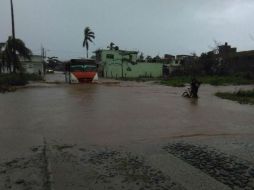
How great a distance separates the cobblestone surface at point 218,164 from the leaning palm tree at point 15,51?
39592mm

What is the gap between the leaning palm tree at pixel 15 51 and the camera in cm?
4619

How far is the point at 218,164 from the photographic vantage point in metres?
7.41

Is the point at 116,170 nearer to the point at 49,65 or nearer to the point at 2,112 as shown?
the point at 2,112

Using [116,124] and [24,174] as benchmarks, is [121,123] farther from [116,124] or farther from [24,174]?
[24,174]

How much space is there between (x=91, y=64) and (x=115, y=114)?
2798 centimetres

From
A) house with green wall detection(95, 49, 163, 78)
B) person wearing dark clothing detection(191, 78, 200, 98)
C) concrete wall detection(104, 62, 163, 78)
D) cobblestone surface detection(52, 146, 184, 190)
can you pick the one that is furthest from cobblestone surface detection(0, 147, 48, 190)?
concrete wall detection(104, 62, 163, 78)

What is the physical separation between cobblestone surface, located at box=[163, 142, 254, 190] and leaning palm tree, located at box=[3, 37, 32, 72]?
39.6 metres

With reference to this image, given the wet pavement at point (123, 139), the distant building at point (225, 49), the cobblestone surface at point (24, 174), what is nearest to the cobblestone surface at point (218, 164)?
the wet pavement at point (123, 139)

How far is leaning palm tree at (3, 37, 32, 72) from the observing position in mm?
46188

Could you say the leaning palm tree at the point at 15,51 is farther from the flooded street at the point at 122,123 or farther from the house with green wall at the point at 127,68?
the house with green wall at the point at 127,68

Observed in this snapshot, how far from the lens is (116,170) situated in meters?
7.04

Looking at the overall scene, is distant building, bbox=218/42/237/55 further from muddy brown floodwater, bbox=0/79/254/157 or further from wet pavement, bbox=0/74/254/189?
wet pavement, bbox=0/74/254/189

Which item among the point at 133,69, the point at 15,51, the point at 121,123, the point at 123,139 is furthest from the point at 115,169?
the point at 133,69

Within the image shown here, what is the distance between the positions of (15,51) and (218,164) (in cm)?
4189
